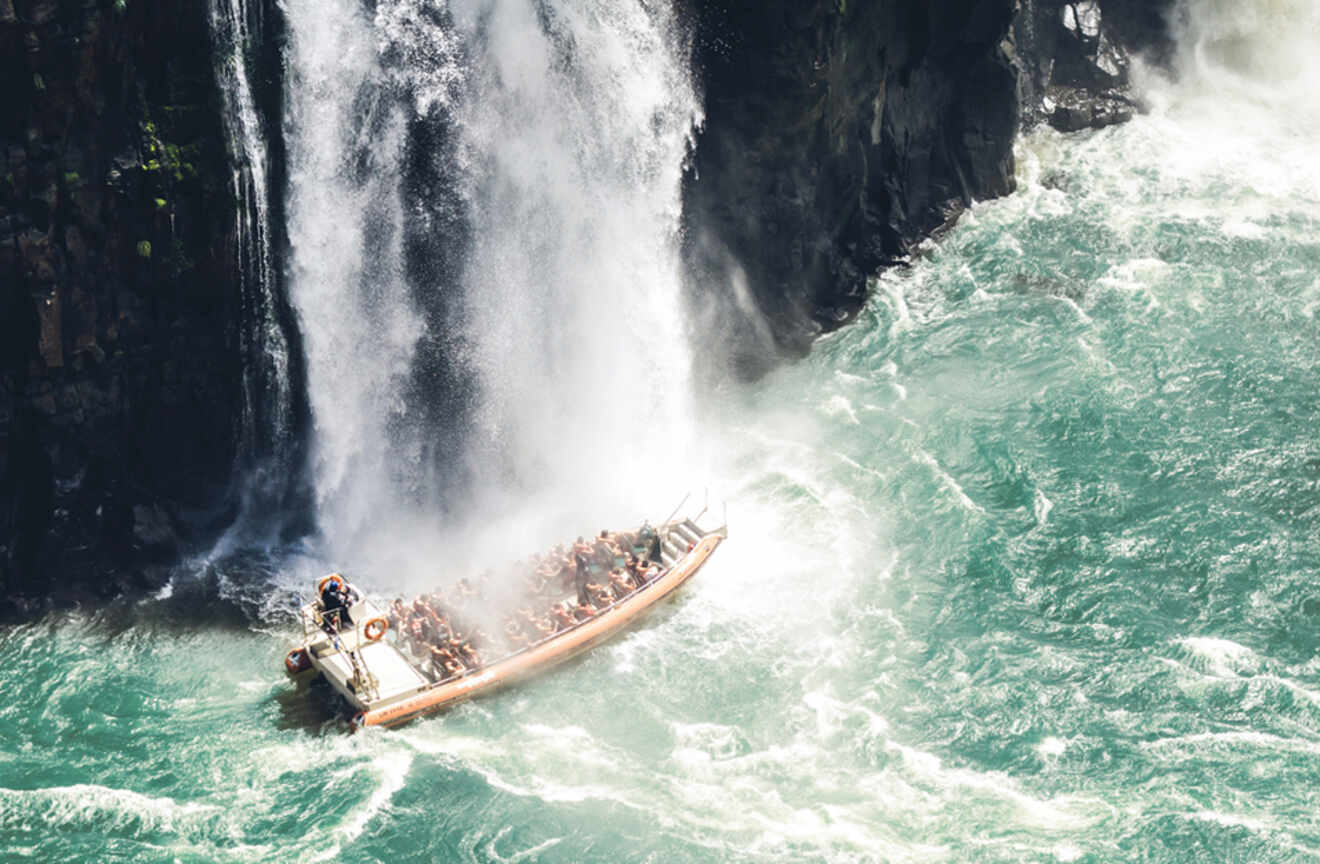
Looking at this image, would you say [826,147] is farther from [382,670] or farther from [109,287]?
[382,670]

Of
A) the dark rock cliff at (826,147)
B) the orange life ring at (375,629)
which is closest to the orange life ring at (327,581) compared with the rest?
the orange life ring at (375,629)

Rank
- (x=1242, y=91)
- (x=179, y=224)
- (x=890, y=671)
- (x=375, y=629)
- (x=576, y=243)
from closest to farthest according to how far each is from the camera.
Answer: (x=375, y=629) < (x=890, y=671) < (x=179, y=224) < (x=576, y=243) < (x=1242, y=91)

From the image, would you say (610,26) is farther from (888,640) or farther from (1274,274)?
(1274,274)

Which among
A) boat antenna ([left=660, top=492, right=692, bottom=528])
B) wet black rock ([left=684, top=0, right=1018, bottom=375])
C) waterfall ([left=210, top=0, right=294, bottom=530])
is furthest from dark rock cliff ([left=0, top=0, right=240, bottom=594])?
wet black rock ([left=684, top=0, right=1018, bottom=375])

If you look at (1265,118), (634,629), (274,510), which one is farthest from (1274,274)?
(274,510)

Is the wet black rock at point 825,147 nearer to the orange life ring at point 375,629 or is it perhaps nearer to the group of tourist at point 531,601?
the group of tourist at point 531,601

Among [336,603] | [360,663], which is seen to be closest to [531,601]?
[360,663]

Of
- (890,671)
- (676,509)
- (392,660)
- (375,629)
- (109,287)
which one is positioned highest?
(109,287)
